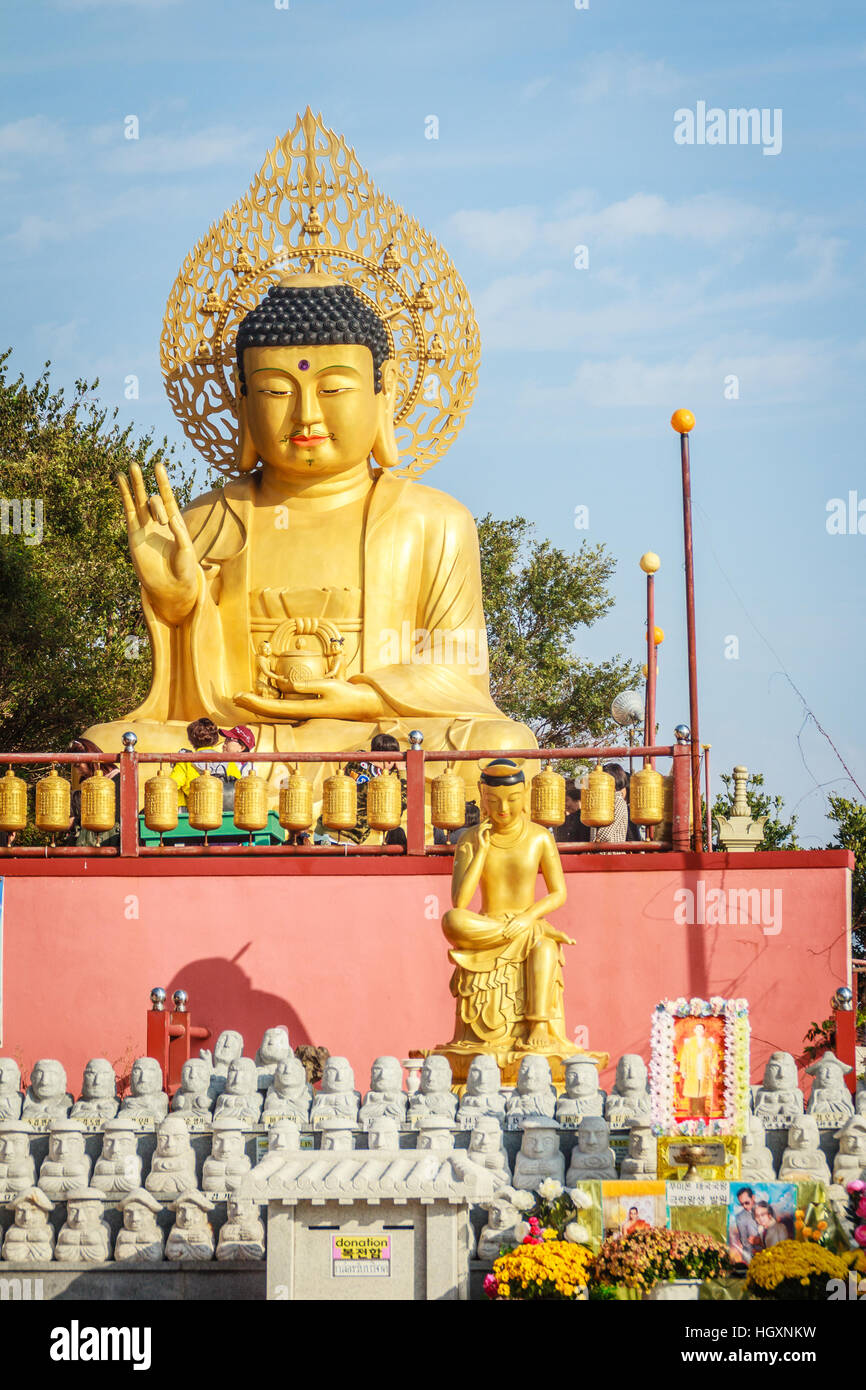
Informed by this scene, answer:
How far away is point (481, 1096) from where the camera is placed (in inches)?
280

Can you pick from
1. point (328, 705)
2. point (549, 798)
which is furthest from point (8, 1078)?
point (328, 705)

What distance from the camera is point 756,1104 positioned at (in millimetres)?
A: 7293

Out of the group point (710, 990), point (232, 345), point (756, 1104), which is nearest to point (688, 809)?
point (710, 990)

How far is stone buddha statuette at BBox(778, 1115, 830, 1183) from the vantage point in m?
6.73

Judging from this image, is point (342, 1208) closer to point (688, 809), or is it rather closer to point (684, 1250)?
point (684, 1250)

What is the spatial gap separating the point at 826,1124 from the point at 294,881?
412 centimetres

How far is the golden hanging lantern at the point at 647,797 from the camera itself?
10367 millimetres

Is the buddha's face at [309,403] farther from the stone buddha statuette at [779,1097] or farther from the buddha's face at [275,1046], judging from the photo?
the stone buddha statuette at [779,1097]

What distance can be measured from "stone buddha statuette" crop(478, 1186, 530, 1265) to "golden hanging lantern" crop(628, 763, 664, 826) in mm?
4092

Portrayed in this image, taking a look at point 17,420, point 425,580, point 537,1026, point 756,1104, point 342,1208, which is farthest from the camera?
point 17,420

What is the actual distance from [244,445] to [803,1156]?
8311 millimetres

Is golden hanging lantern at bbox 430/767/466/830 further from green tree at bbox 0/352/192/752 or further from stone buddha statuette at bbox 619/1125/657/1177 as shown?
green tree at bbox 0/352/192/752

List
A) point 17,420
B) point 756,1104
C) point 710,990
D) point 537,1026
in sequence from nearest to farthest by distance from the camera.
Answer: point 756,1104 → point 537,1026 → point 710,990 → point 17,420

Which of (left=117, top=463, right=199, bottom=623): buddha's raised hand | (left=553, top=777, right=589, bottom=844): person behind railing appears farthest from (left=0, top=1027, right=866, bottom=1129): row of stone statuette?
(left=117, top=463, right=199, bottom=623): buddha's raised hand
